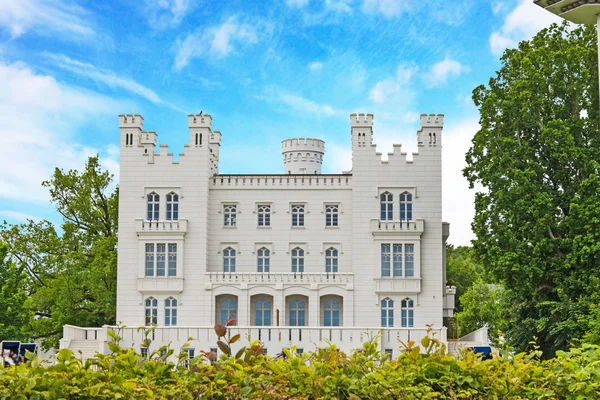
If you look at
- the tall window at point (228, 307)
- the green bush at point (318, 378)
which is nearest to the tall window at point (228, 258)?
the tall window at point (228, 307)

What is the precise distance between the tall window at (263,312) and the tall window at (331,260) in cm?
298

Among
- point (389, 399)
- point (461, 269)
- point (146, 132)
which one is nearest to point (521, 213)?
point (146, 132)

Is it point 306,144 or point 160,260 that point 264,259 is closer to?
point 160,260

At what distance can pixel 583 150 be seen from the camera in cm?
2869

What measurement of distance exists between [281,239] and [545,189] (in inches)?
457

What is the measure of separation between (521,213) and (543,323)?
Answer: 12.8 ft

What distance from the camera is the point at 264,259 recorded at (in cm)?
3562

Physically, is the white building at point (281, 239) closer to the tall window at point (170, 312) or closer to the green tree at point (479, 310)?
the tall window at point (170, 312)

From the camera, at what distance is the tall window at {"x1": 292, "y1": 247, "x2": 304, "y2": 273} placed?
35.4 meters

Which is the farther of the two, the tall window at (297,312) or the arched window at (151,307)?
the tall window at (297,312)

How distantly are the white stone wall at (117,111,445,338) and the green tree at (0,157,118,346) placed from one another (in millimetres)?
4165

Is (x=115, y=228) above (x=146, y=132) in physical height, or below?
below

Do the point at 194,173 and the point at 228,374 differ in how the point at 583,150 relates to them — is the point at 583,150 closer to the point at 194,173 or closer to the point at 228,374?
the point at 194,173

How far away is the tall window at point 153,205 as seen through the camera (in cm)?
A: 3522
